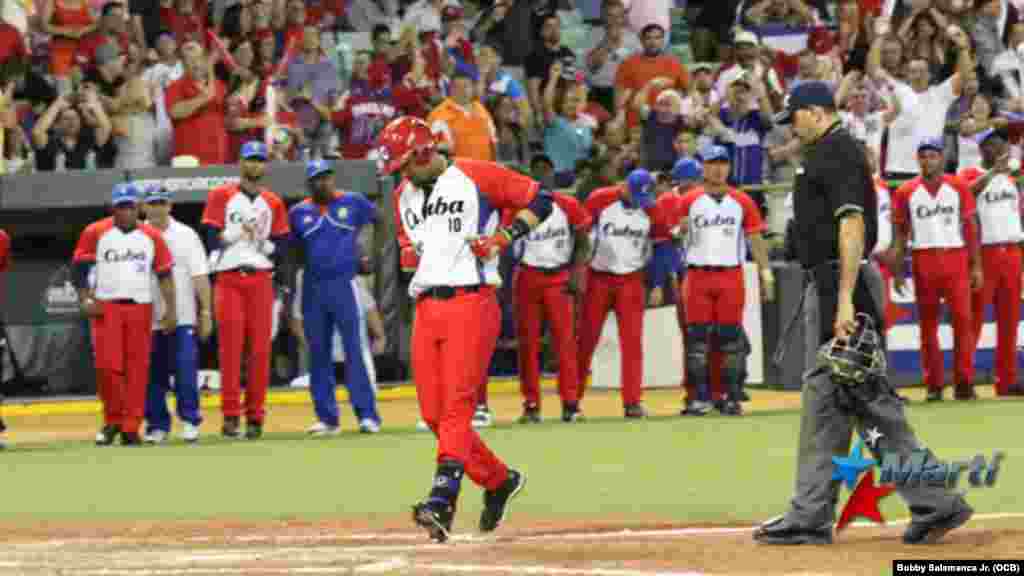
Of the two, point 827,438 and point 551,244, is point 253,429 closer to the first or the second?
point 551,244

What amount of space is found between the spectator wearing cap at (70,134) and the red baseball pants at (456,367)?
11.8 meters

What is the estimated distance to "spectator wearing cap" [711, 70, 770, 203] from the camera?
953 inches

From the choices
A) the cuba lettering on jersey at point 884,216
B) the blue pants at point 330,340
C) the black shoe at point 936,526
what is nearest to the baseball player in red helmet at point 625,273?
the blue pants at point 330,340

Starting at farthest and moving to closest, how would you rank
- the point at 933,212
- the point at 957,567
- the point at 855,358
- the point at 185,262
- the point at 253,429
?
the point at 933,212
the point at 185,262
the point at 253,429
the point at 855,358
the point at 957,567

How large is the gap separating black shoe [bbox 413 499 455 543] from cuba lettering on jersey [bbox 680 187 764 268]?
341 inches

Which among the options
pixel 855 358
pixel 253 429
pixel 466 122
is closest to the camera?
pixel 855 358

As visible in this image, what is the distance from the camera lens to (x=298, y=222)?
18453mm

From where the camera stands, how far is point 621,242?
19.5 m

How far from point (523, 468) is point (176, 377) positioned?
4.67 meters

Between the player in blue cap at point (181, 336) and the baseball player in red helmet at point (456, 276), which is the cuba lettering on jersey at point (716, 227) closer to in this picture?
the player in blue cap at point (181, 336)

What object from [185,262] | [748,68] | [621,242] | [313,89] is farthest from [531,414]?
[748,68]

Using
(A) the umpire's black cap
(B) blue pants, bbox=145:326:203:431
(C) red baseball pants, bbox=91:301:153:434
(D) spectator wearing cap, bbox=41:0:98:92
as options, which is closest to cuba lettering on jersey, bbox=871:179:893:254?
(B) blue pants, bbox=145:326:203:431

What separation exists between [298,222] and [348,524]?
7.06 m

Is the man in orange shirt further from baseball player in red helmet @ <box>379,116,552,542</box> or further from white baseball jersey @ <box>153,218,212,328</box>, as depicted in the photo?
baseball player in red helmet @ <box>379,116,552,542</box>
